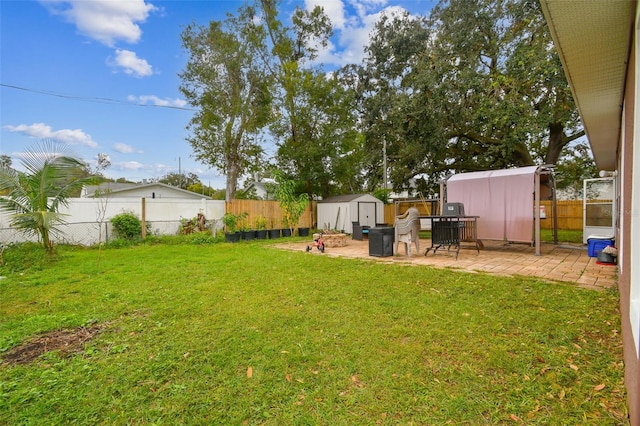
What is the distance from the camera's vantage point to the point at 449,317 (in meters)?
3.04

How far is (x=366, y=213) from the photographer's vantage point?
13.3m

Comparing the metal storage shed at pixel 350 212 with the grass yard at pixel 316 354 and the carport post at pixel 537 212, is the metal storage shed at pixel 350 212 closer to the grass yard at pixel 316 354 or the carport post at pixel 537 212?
the carport post at pixel 537 212

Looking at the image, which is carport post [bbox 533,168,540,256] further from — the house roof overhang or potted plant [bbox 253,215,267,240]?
potted plant [bbox 253,215,267,240]

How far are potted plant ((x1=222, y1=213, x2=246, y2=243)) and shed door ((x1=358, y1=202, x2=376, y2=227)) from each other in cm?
509

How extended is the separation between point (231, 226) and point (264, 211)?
174 centimetres

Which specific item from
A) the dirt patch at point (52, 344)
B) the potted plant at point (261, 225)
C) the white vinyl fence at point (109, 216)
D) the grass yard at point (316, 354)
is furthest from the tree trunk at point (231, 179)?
the dirt patch at point (52, 344)

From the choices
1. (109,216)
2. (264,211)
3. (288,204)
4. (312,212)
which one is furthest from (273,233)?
(109,216)

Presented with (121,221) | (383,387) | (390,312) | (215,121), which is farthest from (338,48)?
(383,387)

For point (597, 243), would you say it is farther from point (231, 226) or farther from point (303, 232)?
point (231, 226)

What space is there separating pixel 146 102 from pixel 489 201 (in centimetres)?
1451

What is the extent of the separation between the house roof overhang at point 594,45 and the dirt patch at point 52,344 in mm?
4259

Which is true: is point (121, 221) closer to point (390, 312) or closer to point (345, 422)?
point (390, 312)

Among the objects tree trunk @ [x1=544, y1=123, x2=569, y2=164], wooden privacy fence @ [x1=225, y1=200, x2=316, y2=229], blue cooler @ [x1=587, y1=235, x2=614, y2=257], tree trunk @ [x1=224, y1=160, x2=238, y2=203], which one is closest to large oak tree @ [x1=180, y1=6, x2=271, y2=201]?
tree trunk @ [x1=224, y1=160, x2=238, y2=203]

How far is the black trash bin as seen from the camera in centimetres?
685
